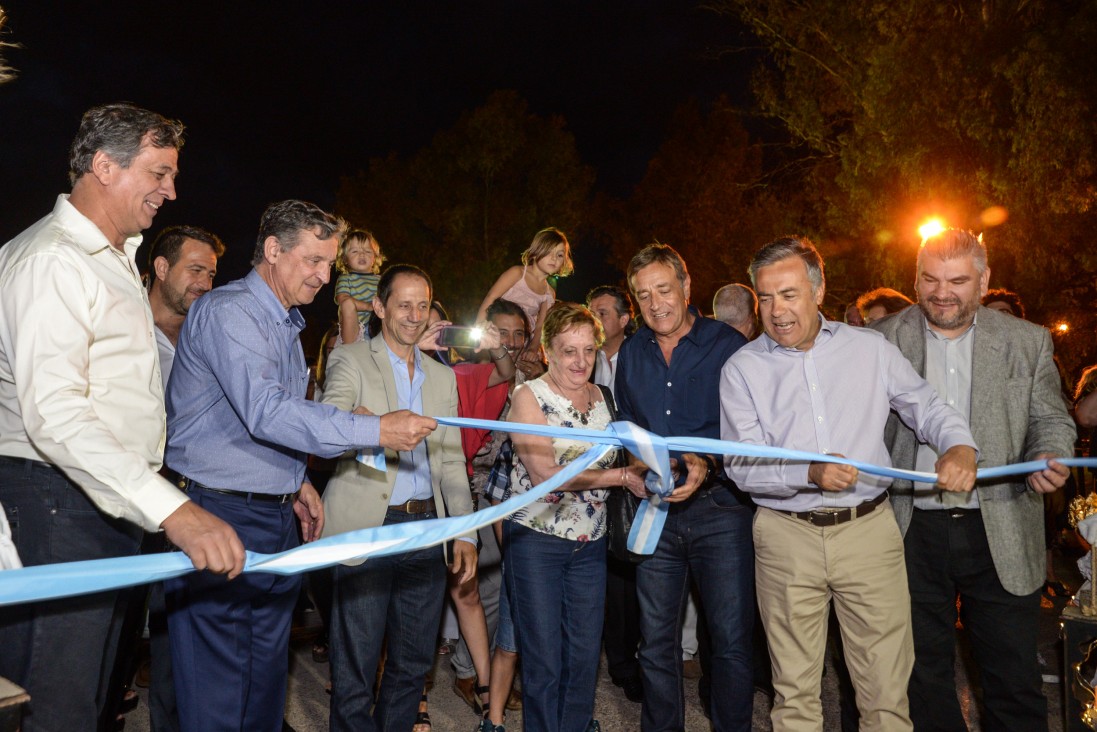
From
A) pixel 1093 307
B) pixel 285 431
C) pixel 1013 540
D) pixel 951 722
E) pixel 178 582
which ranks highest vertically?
pixel 1093 307

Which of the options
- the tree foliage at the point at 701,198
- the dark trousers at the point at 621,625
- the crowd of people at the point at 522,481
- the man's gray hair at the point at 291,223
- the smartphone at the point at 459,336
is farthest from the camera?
the tree foliage at the point at 701,198

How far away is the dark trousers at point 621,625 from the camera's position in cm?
496

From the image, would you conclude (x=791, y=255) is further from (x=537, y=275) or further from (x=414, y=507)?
(x=537, y=275)

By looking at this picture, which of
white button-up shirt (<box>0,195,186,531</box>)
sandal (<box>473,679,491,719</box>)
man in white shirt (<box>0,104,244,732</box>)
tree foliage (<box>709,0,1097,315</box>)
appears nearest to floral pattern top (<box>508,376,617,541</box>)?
sandal (<box>473,679,491,719</box>)

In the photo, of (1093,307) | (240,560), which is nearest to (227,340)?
(240,560)

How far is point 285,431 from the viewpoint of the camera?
2900 mm

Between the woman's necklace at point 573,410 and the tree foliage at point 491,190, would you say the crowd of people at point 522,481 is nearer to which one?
the woman's necklace at point 573,410

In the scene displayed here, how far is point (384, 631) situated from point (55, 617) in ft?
5.05

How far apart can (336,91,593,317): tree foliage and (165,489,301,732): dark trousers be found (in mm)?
30890

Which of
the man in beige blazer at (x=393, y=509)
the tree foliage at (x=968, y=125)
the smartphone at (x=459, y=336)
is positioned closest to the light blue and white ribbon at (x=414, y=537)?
the man in beige blazer at (x=393, y=509)

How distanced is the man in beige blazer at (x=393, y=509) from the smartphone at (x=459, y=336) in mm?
812

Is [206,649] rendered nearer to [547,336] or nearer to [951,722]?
[547,336]

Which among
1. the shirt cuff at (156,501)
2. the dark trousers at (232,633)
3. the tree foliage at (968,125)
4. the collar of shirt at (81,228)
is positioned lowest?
the dark trousers at (232,633)

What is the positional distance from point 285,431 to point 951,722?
127 inches
